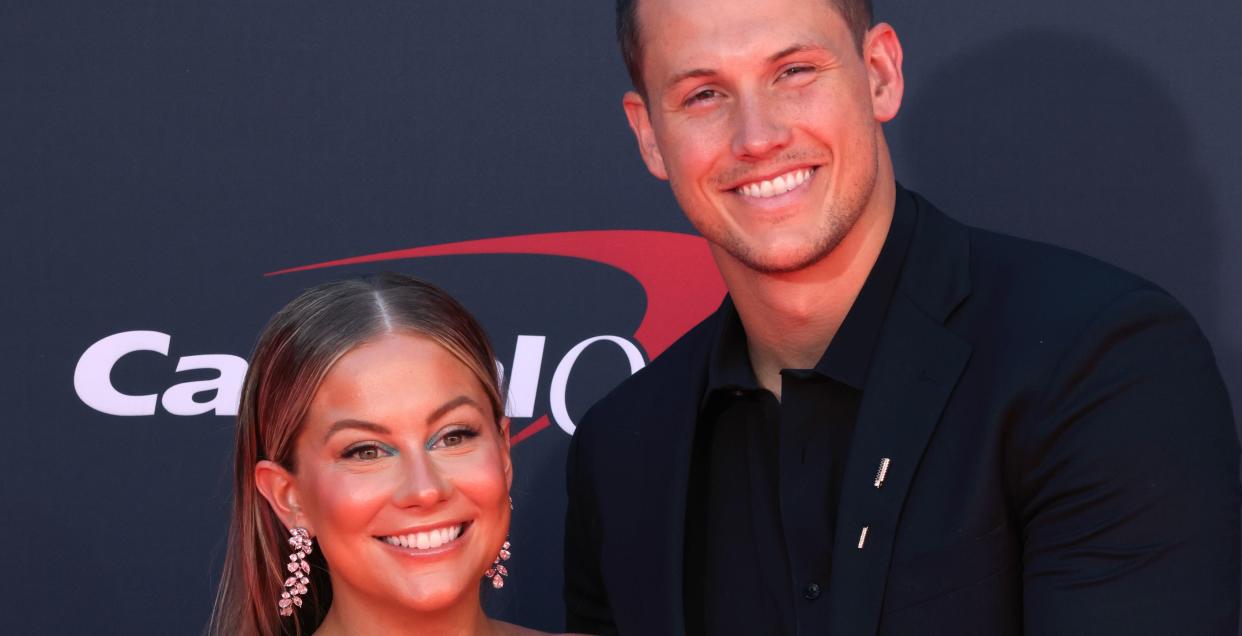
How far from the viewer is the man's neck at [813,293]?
2279mm

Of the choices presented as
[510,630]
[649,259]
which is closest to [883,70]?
[649,259]

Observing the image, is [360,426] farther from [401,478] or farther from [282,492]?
[282,492]

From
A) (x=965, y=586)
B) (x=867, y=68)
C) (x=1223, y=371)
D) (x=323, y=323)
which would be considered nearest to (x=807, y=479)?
(x=965, y=586)

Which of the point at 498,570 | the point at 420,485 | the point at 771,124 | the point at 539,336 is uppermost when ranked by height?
the point at 771,124

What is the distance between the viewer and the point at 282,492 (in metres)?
2.43

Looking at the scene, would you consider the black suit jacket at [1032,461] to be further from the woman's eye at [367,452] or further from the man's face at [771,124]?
the woman's eye at [367,452]

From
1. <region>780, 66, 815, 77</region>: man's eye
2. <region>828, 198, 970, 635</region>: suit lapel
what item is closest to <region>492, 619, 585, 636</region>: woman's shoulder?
<region>828, 198, 970, 635</region>: suit lapel

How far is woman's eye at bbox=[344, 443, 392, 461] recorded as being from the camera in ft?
7.66

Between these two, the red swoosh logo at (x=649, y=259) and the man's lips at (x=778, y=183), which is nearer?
the man's lips at (x=778, y=183)

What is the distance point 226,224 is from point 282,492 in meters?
0.79

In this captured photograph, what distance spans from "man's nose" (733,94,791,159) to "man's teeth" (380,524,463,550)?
74cm

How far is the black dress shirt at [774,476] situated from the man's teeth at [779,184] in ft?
0.55

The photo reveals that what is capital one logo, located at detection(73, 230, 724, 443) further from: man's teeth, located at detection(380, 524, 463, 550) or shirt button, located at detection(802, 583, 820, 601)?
shirt button, located at detection(802, 583, 820, 601)

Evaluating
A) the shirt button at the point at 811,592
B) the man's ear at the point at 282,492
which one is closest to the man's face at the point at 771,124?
the shirt button at the point at 811,592
